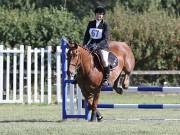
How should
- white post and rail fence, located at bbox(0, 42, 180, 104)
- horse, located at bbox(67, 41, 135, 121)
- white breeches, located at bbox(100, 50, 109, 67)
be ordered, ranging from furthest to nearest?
white post and rail fence, located at bbox(0, 42, 180, 104) < white breeches, located at bbox(100, 50, 109, 67) < horse, located at bbox(67, 41, 135, 121)

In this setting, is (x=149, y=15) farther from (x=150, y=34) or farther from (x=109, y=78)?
(x=109, y=78)

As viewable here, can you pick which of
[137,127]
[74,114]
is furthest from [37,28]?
[137,127]

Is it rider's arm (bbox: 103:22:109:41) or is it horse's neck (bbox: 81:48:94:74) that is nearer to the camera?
horse's neck (bbox: 81:48:94:74)

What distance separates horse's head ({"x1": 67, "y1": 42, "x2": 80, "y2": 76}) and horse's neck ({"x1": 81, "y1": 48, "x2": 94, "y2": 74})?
27 cm

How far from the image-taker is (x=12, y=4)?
4838 cm

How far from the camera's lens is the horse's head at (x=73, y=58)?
14.7 meters

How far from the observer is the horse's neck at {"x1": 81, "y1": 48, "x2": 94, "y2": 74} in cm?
1530

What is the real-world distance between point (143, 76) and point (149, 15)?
3297 millimetres

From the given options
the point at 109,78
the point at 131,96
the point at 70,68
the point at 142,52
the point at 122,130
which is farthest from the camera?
the point at 142,52

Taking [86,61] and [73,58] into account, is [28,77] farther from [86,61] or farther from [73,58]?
[73,58]

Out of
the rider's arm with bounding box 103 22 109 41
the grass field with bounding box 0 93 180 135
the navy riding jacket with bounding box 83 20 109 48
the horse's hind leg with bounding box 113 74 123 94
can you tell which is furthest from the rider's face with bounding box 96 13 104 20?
the grass field with bounding box 0 93 180 135

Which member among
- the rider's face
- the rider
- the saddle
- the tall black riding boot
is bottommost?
the tall black riding boot

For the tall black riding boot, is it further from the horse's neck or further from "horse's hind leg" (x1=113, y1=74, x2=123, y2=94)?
"horse's hind leg" (x1=113, y1=74, x2=123, y2=94)

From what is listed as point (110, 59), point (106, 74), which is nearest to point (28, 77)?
point (110, 59)
